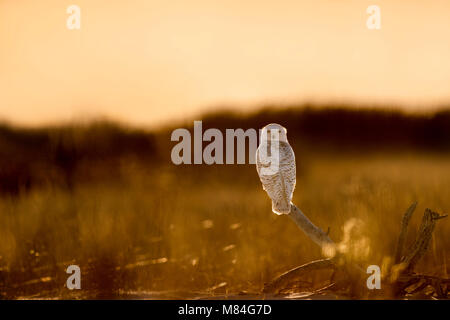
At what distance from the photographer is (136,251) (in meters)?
7.24

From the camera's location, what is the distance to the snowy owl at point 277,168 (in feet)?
15.1

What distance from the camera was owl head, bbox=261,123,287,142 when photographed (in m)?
4.41

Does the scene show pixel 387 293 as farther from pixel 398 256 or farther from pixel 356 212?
pixel 356 212

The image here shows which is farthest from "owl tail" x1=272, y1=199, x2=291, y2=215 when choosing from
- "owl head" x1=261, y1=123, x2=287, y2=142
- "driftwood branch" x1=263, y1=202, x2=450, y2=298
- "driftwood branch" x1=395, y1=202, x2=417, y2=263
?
"driftwood branch" x1=395, y1=202, x2=417, y2=263

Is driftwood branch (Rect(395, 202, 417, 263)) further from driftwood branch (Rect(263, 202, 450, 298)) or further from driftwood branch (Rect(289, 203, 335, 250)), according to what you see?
driftwood branch (Rect(289, 203, 335, 250))

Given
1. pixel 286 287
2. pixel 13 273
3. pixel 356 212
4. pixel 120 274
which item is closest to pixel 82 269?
pixel 120 274

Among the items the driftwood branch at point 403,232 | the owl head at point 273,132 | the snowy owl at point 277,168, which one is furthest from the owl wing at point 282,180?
the driftwood branch at point 403,232

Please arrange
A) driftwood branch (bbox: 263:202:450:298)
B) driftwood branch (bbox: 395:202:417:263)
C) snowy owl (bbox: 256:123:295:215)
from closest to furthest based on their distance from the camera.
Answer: snowy owl (bbox: 256:123:295:215), driftwood branch (bbox: 263:202:450:298), driftwood branch (bbox: 395:202:417:263)

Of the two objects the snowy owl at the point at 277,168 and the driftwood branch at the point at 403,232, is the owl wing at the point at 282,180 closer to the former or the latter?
the snowy owl at the point at 277,168

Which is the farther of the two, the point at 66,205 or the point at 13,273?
the point at 66,205

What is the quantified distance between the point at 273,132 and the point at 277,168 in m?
0.41

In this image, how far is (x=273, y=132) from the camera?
4.45 metres

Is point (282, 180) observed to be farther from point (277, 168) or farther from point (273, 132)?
point (273, 132)

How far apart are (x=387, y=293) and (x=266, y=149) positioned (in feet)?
6.83
